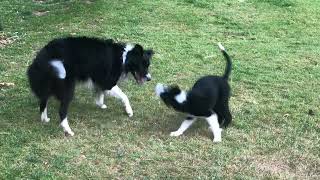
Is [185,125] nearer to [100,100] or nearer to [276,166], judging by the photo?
[276,166]

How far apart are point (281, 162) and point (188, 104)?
105cm

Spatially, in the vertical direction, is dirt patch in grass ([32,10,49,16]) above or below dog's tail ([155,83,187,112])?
below

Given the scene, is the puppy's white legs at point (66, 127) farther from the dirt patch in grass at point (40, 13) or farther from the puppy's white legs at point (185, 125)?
the dirt patch in grass at point (40, 13)

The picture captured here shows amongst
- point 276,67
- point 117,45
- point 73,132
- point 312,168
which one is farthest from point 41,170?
→ point 276,67

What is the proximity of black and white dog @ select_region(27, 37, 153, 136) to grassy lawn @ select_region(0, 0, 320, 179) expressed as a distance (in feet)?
0.97

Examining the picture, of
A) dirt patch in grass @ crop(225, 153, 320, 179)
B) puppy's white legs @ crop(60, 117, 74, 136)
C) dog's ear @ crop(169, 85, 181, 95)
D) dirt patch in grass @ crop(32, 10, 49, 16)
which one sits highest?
dog's ear @ crop(169, 85, 181, 95)

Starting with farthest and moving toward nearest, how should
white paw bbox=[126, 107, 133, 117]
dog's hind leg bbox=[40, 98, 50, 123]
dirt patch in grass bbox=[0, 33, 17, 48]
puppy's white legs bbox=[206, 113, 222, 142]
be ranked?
dirt patch in grass bbox=[0, 33, 17, 48] < white paw bbox=[126, 107, 133, 117] < dog's hind leg bbox=[40, 98, 50, 123] < puppy's white legs bbox=[206, 113, 222, 142]

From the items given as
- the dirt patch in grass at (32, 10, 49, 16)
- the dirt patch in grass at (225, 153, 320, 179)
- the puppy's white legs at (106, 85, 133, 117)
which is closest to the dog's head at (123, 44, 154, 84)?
the puppy's white legs at (106, 85, 133, 117)

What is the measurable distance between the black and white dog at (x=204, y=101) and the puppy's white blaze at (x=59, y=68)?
3.11 feet

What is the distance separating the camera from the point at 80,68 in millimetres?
5602

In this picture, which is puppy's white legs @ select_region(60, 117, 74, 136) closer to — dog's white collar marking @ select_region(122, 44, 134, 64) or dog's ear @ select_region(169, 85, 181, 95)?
dog's white collar marking @ select_region(122, 44, 134, 64)

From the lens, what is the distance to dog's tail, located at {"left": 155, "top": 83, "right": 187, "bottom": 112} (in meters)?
Result: 5.32

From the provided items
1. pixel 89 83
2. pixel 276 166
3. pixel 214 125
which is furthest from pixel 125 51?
pixel 276 166

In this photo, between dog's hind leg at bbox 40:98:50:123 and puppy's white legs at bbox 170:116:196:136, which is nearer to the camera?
puppy's white legs at bbox 170:116:196:136
